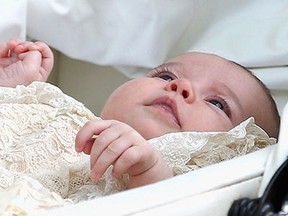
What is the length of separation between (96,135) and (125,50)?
56cm

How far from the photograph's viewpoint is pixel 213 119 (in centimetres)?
104

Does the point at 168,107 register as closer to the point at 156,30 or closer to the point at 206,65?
the point at 206,65

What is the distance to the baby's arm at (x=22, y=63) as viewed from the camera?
3.85 feet

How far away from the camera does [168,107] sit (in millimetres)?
1021

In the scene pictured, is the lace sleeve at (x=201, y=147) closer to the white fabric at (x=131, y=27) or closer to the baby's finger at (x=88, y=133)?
the baby's finger at (x=88, y=133)

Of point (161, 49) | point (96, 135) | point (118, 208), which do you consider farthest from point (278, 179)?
point (161, 49)

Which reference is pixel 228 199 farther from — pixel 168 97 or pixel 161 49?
pixel 161 49

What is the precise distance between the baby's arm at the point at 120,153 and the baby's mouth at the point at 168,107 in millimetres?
161

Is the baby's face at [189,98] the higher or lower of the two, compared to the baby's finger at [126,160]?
lower

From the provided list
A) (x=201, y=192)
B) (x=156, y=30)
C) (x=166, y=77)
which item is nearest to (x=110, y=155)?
(x=201, y=192)

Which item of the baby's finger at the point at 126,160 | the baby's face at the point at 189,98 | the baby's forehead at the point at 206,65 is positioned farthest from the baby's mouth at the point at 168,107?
the baby's finger at the point at 126,160

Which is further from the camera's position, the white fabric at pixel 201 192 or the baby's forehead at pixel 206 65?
the baby's forehead at pixel 206 65

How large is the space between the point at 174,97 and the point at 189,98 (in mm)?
20

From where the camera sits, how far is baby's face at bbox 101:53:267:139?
1.01 meters
